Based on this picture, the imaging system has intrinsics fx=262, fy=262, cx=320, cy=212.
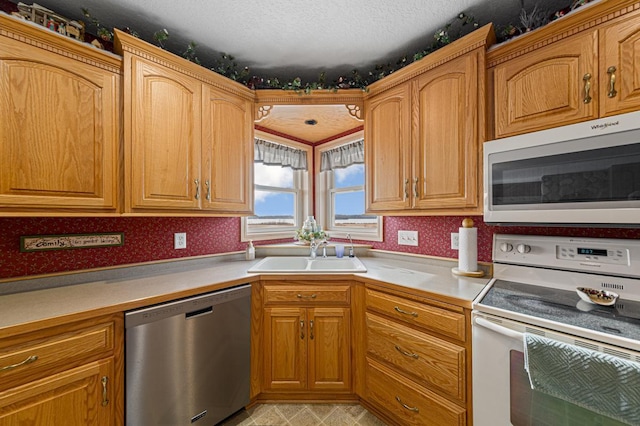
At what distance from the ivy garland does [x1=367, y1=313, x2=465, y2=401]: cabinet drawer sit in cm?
174

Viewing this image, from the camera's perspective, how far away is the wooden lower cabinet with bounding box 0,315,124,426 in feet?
3.30

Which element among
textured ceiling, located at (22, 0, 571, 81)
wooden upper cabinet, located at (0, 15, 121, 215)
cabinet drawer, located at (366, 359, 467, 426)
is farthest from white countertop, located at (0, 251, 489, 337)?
textured ceiling, located at (22, 0, 571, 81)

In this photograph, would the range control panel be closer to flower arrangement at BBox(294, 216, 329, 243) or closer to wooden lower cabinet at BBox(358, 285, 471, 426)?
wooden lower cabinet at BBox(358, 285, 471, 426)

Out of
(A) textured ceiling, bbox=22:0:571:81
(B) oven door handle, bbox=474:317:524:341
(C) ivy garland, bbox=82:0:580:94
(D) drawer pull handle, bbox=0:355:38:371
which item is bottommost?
(D) drawer pull handle, bbox=0:355:38:371

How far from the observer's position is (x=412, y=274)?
1.76m

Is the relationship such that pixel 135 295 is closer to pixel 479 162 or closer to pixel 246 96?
pixel 246 96

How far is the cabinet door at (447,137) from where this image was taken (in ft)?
5.01

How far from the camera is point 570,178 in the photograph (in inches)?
48.2

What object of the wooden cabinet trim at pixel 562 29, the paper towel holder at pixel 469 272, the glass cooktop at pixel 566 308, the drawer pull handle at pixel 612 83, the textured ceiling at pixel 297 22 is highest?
the textured ceiling at pixel 297 22

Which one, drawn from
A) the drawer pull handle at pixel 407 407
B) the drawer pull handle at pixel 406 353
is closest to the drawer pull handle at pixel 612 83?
the drawer pull handle at pixel 406 353

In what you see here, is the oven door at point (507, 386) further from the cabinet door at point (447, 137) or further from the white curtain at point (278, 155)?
the white curtain at point (278, 155)

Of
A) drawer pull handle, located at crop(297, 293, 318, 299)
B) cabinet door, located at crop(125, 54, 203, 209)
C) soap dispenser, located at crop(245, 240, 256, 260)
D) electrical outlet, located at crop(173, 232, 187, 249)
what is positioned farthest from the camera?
soap dispenser, located at crop(245, 240, 256, 260)

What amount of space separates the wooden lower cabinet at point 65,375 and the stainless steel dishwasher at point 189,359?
65mm

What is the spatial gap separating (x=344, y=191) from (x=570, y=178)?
1865mm
